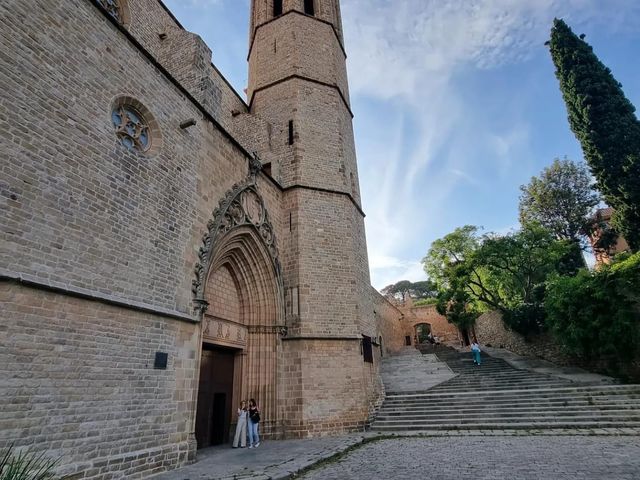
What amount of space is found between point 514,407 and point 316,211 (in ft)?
25.8

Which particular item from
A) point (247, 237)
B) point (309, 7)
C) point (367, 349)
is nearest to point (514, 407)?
point (367, 349)

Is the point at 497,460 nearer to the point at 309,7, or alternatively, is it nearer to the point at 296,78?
the point at 296,78

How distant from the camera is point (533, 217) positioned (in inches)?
987

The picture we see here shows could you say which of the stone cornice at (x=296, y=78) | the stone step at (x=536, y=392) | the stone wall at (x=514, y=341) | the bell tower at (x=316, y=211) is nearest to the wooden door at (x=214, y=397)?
the bell tower at (x=316, y=211)

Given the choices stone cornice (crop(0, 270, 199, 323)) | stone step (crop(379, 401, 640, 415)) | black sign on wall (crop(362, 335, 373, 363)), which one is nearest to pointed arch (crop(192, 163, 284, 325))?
stone cornice (crop(0, 270, 199, 323))

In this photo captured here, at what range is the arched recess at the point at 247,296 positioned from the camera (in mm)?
8508

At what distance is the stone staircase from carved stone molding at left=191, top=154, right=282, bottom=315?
5521mm

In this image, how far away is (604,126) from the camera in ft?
55.3

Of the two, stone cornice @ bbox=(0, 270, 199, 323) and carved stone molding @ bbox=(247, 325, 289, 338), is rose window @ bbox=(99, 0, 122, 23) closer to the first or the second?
stone cornice @ bbox=(0, 270, 199, 323)

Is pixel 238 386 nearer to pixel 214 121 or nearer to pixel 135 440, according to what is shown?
pixel 135 440

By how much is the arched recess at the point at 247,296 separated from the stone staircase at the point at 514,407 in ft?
11.2

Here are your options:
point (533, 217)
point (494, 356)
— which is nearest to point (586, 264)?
point (533, 217)

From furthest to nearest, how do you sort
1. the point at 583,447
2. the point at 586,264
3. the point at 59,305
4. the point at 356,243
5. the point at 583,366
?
the point at 586,264
the point at 583,366
the point at 356,243
the point at 583,447
the point at 59,305

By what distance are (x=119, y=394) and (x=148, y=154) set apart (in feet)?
13.8
